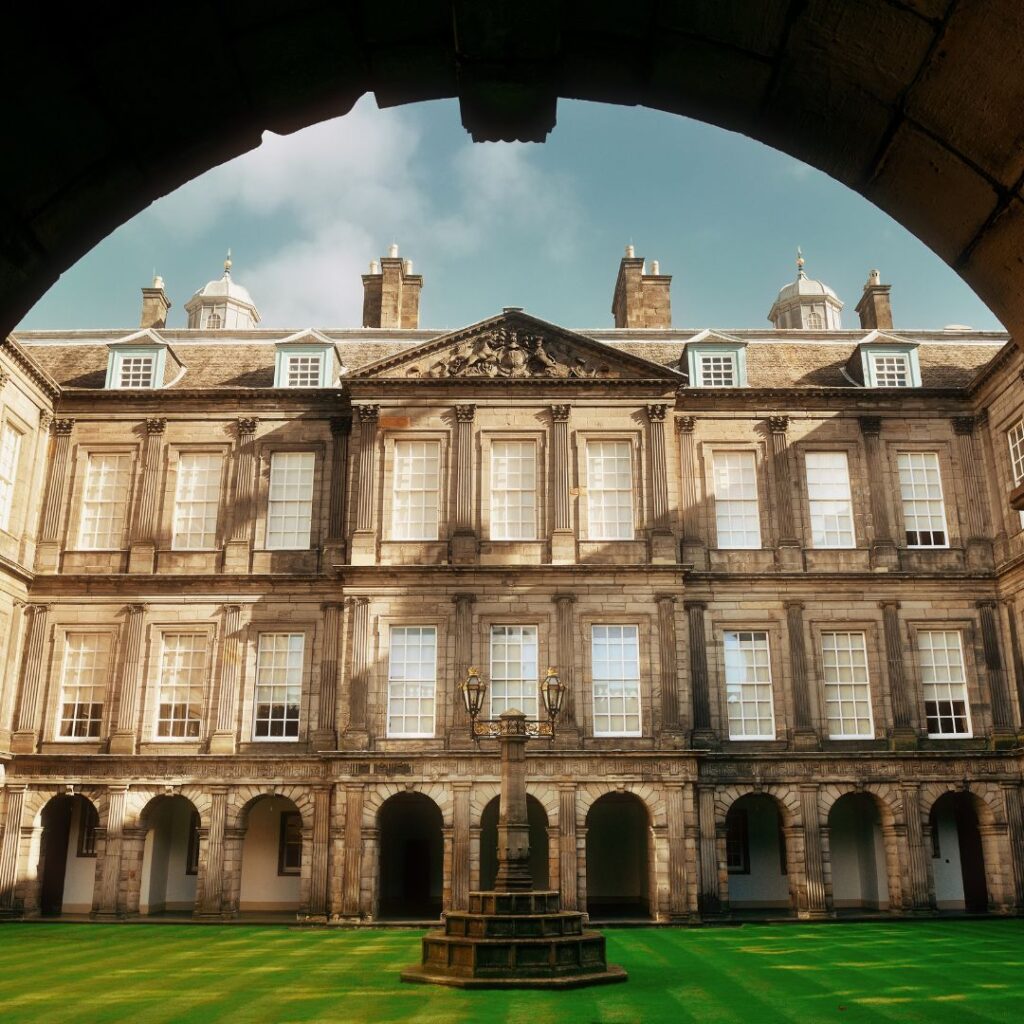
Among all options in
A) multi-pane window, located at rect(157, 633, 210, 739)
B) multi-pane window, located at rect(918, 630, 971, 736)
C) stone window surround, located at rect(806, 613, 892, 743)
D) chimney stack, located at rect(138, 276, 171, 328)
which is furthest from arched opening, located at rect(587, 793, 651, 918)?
chimney stack, located at rect(138, 276, 171, 328)

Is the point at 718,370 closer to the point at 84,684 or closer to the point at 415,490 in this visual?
the point at 415,490

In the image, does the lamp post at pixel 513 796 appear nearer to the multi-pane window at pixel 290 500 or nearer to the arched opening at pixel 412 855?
the multi-pane window at pixel 290 500

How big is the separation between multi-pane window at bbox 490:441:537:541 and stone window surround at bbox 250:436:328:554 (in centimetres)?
450

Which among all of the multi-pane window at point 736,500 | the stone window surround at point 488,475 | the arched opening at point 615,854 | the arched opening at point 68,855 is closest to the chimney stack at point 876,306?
the multi-pane window at point 736,500

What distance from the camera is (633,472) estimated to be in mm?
26500

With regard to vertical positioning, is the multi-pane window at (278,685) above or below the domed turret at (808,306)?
below

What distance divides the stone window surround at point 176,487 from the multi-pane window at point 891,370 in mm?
17388

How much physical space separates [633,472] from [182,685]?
12342 mm

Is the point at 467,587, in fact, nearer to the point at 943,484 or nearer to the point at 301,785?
the point at 301,785

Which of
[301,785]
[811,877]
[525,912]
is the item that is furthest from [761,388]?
[525,912]

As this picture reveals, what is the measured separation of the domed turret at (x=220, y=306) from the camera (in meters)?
56.2

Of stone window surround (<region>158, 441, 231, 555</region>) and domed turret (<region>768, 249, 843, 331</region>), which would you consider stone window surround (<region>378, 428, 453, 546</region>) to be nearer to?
stone window surround (<region>158, 441, 231, 555</region>)

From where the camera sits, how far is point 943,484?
90.7ft

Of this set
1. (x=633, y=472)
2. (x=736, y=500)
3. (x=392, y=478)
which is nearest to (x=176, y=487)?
(x=392, y=478)
